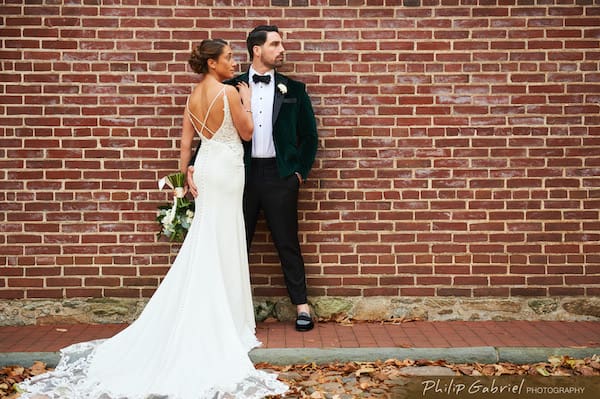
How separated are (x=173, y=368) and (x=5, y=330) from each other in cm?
203

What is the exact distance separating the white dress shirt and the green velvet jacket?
0.19ft

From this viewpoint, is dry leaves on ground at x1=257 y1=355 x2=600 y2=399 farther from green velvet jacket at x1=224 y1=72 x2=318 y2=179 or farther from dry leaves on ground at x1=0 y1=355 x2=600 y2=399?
green velvet jacket at x1=224 y1=72 x2=318 y2=179

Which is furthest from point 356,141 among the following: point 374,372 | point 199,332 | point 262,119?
point 199,332

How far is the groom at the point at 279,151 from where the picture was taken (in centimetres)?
530

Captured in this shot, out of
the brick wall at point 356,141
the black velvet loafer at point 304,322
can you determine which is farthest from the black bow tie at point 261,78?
the black velvet loafer at point 304,322

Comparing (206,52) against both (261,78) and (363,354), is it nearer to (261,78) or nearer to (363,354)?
(261,78)

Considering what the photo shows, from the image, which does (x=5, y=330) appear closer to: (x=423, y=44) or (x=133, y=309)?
(x=133, y=309)

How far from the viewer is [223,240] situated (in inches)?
196

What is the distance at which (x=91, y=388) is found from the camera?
4203 mm

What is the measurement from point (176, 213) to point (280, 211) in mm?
840

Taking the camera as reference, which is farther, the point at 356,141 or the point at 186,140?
the point at 356,141

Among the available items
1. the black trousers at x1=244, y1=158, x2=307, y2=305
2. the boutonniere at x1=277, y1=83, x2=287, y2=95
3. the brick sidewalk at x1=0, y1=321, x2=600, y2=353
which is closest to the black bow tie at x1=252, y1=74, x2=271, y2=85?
the boutonniere at x1=277, y1=83, x2=287, y2=95

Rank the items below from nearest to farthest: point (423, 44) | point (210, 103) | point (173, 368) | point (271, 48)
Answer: point (173, 368)
point (210, 103)
point (271, 48)
point (423, 44)

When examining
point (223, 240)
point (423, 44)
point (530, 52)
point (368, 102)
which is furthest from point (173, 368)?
point (530, 52)
